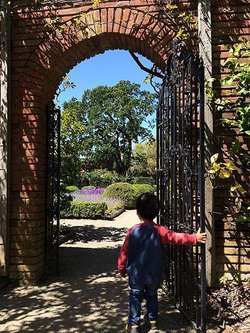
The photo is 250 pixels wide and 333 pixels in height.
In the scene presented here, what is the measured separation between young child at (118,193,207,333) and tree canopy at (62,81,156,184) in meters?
42.1

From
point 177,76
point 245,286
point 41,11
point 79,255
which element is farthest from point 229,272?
point 41,11

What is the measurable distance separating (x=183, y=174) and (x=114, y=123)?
47658mm

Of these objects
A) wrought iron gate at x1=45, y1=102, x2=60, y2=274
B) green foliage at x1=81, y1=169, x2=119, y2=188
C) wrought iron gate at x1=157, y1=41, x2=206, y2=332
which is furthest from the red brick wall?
green foliage at x1=81, y1=169, x2=119, y2=188

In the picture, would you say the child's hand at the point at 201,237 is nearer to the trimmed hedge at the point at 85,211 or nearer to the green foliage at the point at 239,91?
the green foliage at the point at 239,91

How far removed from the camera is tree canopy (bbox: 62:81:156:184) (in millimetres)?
48312

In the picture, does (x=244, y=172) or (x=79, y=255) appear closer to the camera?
(x=244, y=172)

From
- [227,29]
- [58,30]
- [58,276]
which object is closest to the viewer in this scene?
[227,29]

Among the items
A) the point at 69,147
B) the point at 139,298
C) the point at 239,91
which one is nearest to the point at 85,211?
the point at 69,147

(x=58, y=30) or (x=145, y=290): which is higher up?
(x=58, y=30)

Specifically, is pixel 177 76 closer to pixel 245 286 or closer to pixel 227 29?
pixel 227 29

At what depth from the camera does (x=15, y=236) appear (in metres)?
5.09

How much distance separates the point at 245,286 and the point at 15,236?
10.4 feet

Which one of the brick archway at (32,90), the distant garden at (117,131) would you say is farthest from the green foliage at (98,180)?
the brick archway at (32,90)

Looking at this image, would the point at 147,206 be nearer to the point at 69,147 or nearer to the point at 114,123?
the point at 69,147
